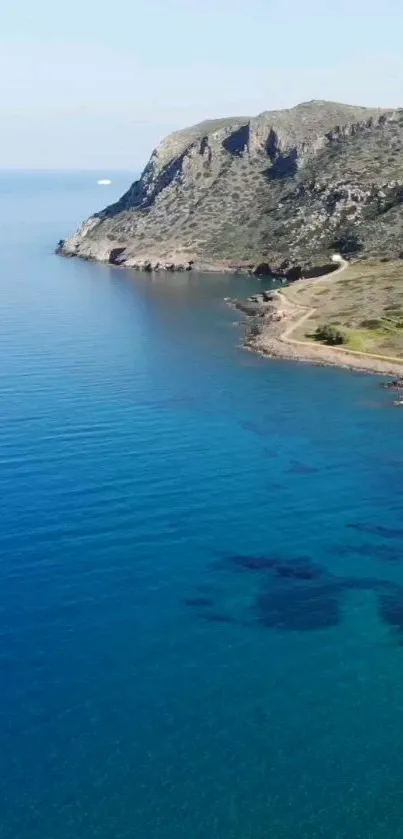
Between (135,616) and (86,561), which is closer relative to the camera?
(135,616)

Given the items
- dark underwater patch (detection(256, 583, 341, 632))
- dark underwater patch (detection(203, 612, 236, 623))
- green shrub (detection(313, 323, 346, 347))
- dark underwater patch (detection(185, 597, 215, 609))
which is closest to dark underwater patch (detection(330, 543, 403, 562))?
dark underwater patch (detection(256, 583, 341, 632))

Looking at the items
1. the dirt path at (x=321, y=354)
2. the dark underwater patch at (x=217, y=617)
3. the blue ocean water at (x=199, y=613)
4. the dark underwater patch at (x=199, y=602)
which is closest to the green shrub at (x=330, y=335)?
the dirt path at (x=321, y=354)

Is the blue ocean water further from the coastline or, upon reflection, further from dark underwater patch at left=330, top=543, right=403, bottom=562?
the coastline

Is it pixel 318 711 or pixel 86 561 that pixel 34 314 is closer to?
pixel 86 561

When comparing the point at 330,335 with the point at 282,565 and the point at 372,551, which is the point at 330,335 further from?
the point at 282,565

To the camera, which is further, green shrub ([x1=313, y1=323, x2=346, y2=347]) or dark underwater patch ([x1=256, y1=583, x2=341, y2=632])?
green shrub ([x1=313, y1=323, x2=346, y2=347])

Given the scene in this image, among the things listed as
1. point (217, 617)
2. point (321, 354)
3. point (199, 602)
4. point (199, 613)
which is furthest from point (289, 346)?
point (217, 617)

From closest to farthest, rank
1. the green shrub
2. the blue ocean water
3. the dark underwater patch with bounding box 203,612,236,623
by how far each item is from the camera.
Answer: the blue ocean water
the dark underwater patch with bounding box 203,612,236,623
the green shrub

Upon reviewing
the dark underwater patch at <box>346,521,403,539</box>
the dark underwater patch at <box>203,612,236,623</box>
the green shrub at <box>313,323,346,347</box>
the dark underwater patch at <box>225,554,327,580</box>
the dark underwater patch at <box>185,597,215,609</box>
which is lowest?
the dark underwater patch at <box>203,612,236,623</box>

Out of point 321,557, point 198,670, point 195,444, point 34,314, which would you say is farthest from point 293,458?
point 34,314
